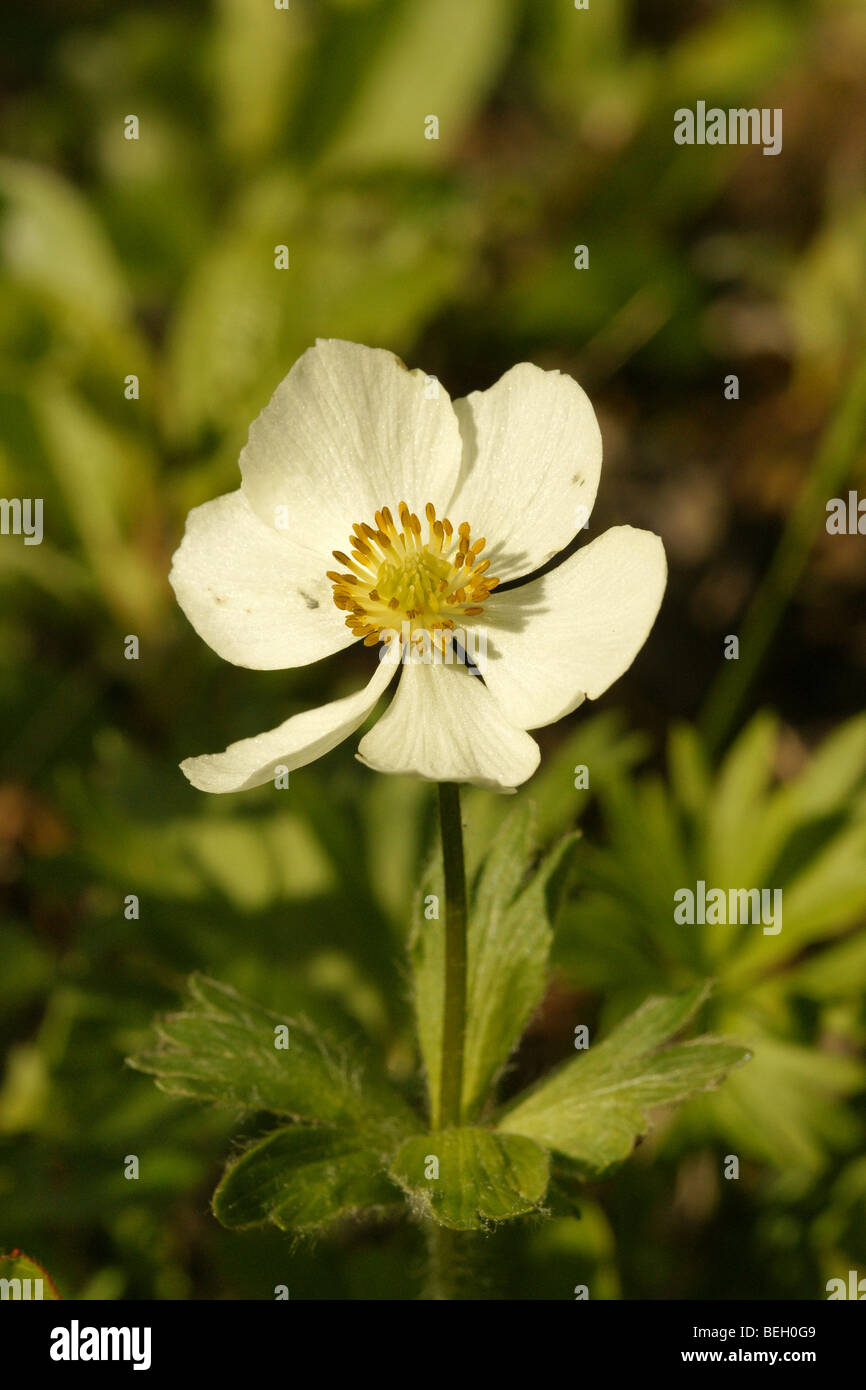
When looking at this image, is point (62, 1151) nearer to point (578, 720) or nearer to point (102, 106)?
point (578, 720)

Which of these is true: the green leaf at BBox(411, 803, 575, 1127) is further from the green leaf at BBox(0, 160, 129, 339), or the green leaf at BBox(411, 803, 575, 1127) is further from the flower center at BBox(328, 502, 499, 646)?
the green leaf at BBox(0, 160, 129, 339)

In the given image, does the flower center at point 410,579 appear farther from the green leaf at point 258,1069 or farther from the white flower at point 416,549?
the green leaf at point 258,1069

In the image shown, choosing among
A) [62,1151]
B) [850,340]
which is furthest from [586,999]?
[850,340]

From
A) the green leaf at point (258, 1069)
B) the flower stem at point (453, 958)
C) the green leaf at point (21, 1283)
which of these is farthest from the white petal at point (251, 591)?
the green leaf at point (21, 1283)

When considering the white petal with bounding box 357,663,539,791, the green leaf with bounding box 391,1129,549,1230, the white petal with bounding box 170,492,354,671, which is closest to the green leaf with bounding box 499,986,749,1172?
the green leaf with bounding box 391,1129,549,1230

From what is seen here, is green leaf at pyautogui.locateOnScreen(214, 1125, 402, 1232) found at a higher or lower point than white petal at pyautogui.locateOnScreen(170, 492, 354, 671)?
lower

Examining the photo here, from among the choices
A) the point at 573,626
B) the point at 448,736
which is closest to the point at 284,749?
the point at 448,736
